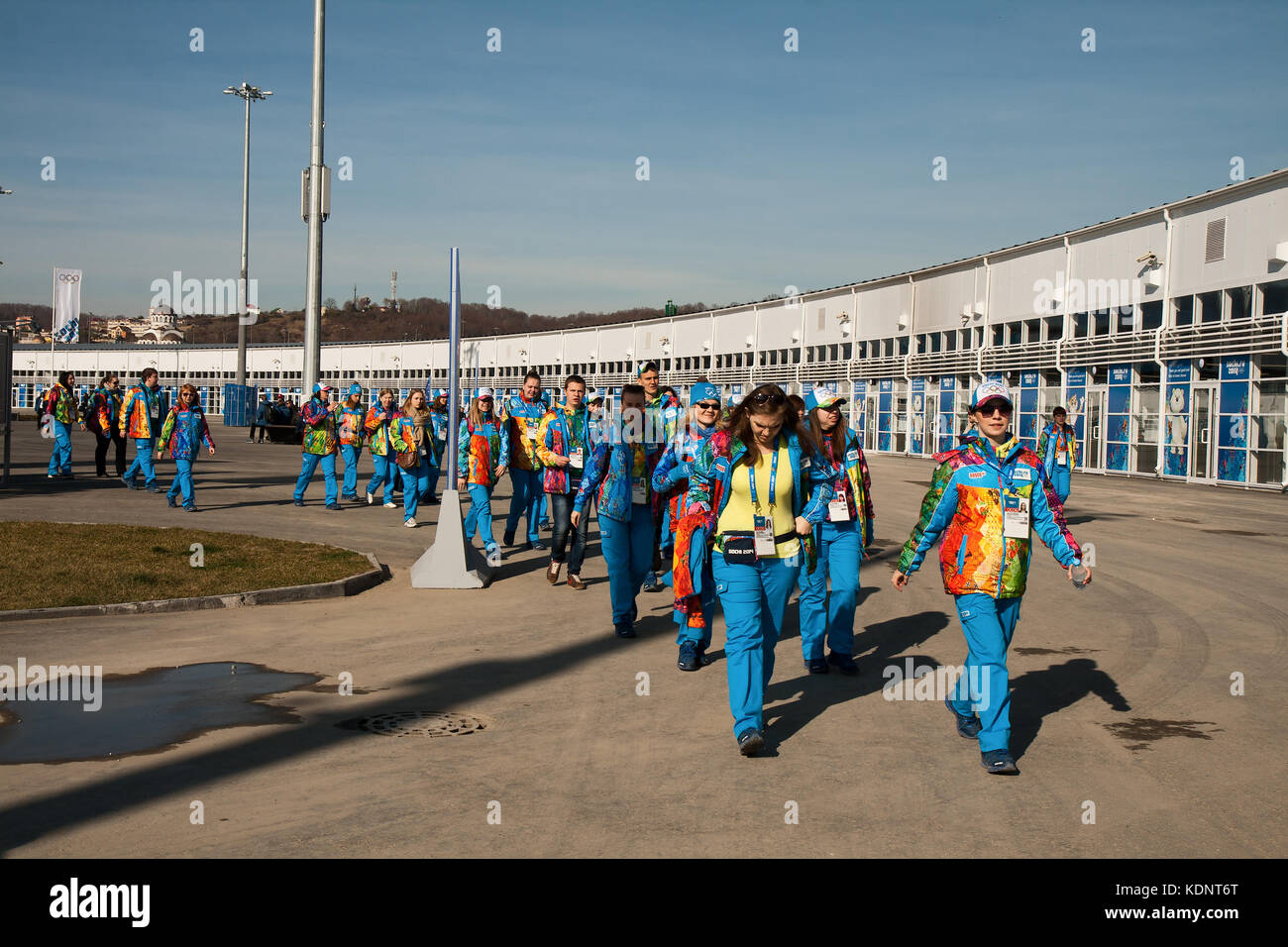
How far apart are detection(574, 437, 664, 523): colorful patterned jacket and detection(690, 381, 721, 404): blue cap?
1228mm

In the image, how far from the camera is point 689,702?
25.5 feet

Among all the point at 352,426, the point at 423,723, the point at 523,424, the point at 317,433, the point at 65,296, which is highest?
the point at 65,296

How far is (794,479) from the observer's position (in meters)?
6.73

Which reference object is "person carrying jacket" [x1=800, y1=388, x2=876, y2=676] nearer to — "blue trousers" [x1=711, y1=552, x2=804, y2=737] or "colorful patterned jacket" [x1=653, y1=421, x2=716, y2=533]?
"colorful patterned jacket" [x1=653, y1=421, x2=716, y2=533]

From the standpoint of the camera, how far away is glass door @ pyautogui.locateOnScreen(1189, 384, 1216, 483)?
33.2 metres

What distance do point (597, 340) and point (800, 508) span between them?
76.5 m

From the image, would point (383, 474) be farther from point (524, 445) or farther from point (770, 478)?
point (770, 478)

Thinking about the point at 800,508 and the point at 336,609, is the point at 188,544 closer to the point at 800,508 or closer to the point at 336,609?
the point at 336,609

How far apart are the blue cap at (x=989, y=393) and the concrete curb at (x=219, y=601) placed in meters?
7.20

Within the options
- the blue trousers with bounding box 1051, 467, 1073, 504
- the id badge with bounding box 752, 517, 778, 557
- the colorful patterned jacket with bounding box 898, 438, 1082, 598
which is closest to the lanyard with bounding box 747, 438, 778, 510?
the id badge with bounding box 752, 517, 778, 557

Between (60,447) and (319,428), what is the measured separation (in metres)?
9.10

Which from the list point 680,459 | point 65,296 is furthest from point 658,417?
point 65,296

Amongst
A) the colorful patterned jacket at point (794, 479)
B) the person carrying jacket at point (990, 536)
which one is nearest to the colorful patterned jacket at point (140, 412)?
the colorful patterned jacket at point (794, 479)

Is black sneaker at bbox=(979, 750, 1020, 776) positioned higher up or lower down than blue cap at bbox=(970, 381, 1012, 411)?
lower down
